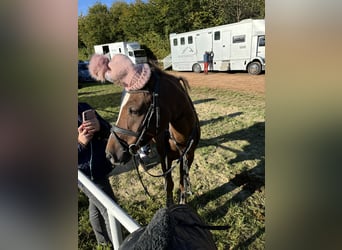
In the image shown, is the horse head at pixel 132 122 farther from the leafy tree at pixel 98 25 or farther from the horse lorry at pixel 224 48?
the leafy tree at pixel 98 25

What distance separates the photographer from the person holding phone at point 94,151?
2.05 meters

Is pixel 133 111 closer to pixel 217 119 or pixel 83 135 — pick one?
pixel 83 135

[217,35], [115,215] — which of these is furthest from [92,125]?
[217,35]

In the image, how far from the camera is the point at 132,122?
2324mm

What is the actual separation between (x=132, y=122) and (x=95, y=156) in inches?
16.7

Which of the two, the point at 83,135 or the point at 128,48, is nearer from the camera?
the point at 83,135

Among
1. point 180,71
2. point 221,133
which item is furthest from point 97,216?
point 180,71

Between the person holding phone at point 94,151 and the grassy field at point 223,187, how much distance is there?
0.82 m

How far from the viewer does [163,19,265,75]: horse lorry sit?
15.0 m
